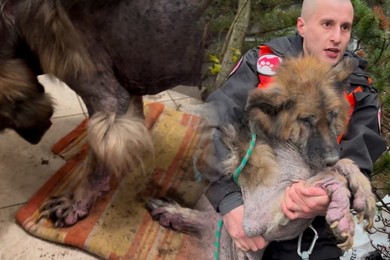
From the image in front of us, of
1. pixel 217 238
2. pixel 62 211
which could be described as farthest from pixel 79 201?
pixel 217 238

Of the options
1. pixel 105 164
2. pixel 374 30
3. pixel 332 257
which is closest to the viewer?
pixel 332 257

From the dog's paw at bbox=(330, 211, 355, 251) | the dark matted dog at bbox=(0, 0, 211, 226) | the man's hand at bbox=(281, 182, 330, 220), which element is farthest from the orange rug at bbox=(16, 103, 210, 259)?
the dog's paw at bbox=(330, 211, 355, 251)

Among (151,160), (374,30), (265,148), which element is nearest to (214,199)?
(265,148)

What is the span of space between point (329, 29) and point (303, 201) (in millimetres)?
398

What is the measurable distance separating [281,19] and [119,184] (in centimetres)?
98

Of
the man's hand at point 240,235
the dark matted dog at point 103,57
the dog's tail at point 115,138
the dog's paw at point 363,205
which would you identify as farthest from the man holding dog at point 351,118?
the dog's tail at point 115,138

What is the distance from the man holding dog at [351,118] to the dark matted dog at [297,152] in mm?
33

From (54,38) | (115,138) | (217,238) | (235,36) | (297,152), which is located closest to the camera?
(297,152)

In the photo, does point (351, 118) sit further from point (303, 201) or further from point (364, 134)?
point (303, 201)

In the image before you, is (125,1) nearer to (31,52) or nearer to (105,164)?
(31,52)

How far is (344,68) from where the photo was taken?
106 cm

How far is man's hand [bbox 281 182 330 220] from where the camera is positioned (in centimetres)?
96

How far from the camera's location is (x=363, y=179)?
1.01m

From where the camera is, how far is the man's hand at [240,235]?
1.08m
